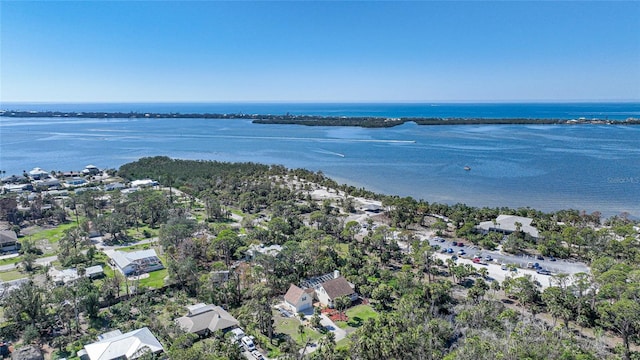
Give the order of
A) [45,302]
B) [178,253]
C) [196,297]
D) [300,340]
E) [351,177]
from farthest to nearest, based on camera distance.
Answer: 1. [351,177]
2. [178,253]
3. [196,297]
4. [45,302]
5. [300,340]

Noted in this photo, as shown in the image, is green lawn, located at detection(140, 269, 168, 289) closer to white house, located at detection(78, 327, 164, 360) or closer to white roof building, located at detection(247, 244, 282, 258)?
white roof building, located at detection(247, 244, 282, 258)

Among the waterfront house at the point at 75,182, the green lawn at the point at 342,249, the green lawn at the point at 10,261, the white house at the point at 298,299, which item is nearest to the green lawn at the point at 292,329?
the white house at the point at 298,299

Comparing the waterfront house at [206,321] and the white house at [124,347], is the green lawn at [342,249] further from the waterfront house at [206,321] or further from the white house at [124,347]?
the white house at [124,347]

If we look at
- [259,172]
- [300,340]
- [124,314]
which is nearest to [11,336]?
[124,314]

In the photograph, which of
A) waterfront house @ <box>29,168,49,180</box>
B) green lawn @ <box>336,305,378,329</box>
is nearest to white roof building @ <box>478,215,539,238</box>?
green lawn @ <box>336,305,378,329</box>

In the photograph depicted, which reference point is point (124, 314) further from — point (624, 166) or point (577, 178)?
point (624, 166)

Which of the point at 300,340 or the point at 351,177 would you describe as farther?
the point at 351,177
